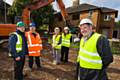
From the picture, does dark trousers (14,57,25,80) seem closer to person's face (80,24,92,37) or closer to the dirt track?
the dirt track

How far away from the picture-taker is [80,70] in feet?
13.6

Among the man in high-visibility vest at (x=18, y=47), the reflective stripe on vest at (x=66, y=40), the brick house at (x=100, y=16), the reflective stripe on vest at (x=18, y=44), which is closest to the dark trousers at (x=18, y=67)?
the man in high-visibility vest at (x=18, y=47)

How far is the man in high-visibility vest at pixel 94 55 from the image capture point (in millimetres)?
3740

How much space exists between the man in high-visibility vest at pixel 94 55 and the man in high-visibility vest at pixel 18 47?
2.95 m

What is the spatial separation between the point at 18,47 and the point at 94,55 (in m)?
3.29

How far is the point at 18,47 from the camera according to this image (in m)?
6.60

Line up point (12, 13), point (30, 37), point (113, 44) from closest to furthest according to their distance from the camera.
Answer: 1. point (30, 37)
2. point (113, 44)
3. point (12, 13)

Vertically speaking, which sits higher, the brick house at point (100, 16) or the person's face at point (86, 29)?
the brick house at point (100, 16)

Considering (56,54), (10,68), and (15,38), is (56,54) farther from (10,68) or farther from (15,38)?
(15,38)

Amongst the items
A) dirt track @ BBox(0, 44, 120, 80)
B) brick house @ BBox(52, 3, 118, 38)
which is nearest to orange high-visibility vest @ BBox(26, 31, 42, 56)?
dirt track @ BBox(0, 44, 120, 80)

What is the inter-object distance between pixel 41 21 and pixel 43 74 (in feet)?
79.5

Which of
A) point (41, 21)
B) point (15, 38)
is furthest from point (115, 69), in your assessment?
point (41, 21)

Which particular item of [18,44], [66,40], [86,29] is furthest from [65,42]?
[86,29]

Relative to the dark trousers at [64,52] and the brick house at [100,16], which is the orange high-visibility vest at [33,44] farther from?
the brick house at [100,16]
